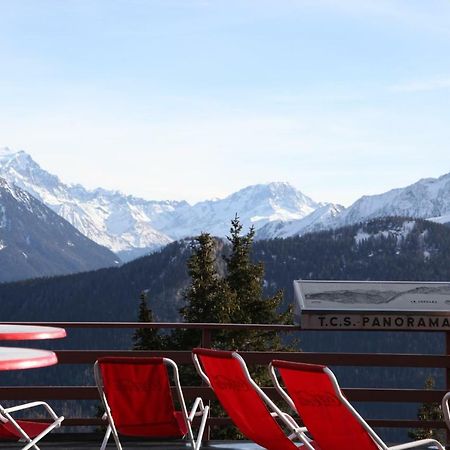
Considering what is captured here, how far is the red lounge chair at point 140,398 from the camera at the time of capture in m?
4.94

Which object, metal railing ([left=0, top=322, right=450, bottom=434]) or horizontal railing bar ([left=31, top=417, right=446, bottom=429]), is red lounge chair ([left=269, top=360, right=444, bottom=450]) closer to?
metal railing ([left=0, top=322, right=450, bottom=434])

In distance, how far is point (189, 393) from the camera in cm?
727

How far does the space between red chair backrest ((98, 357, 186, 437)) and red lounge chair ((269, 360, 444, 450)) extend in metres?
0.79

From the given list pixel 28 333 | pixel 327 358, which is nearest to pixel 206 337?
pixel 327 358

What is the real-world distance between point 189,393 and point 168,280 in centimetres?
13067

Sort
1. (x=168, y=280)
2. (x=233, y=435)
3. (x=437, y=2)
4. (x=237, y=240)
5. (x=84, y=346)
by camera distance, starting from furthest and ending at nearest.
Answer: (x=168, y=280), (x=84, y=346), (x=237, y=240), (x=233, y=435), (x=437, y=2)

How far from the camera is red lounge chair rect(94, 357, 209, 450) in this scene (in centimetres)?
494

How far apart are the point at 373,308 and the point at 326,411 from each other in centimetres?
322

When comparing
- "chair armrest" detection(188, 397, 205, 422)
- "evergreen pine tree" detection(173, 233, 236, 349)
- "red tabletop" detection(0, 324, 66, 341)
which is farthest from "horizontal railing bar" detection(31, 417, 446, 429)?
"evergreen pine tree" detection(173, 233, 236, 349)

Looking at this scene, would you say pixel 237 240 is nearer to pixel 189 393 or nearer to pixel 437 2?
pixel 437 2

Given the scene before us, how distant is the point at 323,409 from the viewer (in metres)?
4.19

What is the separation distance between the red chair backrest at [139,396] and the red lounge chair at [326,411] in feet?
2.59

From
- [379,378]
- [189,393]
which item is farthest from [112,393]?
[379,378]

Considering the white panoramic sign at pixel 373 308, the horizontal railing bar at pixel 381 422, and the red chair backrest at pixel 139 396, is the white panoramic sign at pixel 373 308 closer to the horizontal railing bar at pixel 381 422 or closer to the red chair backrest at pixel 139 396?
the horizontal railing bar at pixel 381 422
